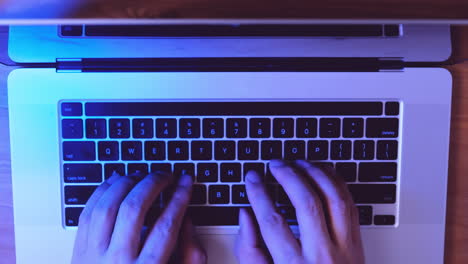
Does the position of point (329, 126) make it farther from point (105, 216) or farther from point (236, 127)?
point (105, 216)

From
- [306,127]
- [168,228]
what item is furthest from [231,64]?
[168,228]

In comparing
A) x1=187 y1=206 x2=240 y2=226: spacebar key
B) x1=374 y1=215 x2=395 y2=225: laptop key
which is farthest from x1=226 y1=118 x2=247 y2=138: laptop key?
x1=374 y1=215 x2=395 y2=225: laptop key

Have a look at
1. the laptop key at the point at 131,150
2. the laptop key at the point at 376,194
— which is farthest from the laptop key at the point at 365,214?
the laptop key at the point at 131,150

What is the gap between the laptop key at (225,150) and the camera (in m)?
0.61

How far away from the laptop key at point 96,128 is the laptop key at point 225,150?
0.16m

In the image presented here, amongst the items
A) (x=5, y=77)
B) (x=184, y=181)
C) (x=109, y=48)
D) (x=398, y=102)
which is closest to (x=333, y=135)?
(x=398, y=102)

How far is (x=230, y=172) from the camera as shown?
62 centimetres

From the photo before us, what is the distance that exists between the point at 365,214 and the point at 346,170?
70mm

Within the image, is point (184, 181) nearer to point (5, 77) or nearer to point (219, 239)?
point (219, 239)

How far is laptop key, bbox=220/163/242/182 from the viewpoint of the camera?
0.62m

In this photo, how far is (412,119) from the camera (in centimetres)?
62

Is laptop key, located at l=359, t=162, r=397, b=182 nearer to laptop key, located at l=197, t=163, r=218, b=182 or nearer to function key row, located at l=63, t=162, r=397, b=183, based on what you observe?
function key row, located at l=63, t=162, r=397, b=183

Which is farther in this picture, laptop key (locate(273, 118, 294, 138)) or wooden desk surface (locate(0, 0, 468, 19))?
laptop key (locate(273, 118, 294, 138))

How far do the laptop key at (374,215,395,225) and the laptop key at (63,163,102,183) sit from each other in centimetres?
39
